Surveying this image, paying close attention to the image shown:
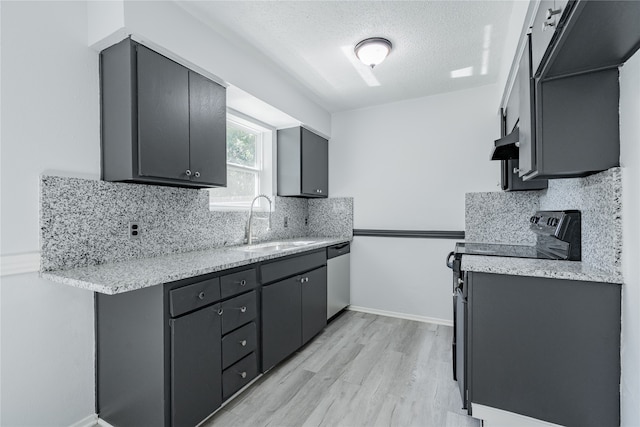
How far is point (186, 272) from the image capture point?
149 centimetres

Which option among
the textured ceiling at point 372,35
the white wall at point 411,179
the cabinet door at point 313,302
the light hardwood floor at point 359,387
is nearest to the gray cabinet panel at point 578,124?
the textured ceiling at point 372,35

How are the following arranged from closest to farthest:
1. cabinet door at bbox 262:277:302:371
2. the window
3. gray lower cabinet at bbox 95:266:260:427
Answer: gray lower cabinet at bbox 95:266:260:427, cabinet door at bbox 262:277:302:371, the window

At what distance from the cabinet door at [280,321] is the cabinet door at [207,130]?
896mm

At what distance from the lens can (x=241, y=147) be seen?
3.07 meters

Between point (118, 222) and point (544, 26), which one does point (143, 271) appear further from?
point (544, 26)

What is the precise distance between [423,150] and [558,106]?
194 centimetres

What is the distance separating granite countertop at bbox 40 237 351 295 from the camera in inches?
50.6

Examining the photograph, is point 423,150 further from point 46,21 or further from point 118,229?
point 46,21

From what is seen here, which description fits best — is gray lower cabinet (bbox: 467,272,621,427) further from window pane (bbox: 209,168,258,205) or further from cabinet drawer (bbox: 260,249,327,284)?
window pane (bbox: 209,168,258,205)

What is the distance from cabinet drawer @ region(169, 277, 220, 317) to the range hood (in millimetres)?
1934

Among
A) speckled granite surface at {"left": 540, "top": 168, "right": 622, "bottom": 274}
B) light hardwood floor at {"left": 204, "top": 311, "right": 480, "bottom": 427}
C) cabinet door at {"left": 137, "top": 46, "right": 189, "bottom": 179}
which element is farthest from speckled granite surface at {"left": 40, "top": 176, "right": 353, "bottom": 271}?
speckled granite surface at {"left": 540, "top": 168, "right": 622, "bottom": 274}

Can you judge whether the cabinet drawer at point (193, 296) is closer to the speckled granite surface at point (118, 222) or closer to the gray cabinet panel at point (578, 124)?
the speckled granite surface at point (118, 222)

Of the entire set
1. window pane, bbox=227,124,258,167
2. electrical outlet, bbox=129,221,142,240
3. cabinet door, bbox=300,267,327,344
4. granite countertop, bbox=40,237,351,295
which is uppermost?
window pane, bbox=227,124,258,167

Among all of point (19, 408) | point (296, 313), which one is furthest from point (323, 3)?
point (19, 408)
